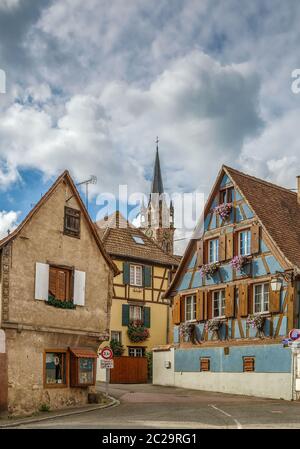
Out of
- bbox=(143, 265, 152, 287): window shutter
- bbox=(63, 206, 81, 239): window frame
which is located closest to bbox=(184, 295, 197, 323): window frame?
bbox=(143, 265, 152, 287): window shutter

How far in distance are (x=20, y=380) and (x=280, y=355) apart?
38.8 ft

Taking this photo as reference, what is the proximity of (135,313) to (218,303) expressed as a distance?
31.7 ft

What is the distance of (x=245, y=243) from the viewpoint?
109 feet

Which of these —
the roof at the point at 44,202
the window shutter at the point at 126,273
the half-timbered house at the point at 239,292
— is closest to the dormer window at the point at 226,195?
the half-timbered house at the point at 239,292

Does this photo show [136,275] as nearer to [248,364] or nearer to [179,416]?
[248,364]

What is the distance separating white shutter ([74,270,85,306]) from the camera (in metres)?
25.4

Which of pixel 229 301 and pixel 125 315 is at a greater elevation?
pixel 229 301

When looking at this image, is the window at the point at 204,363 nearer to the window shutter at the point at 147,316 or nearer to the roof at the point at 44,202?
the roof at the point at 44,202

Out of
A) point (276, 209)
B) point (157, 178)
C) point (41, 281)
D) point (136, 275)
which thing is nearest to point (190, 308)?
point (276, 209)

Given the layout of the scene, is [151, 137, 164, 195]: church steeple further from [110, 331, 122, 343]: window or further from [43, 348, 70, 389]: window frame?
[43, 348, 70, 389]: window frame

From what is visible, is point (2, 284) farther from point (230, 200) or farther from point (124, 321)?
point (124, 321)

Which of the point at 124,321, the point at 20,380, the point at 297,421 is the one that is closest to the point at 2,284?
the point at 20,380

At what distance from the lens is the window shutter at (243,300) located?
31797mm

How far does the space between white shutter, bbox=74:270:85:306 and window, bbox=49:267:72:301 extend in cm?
22
